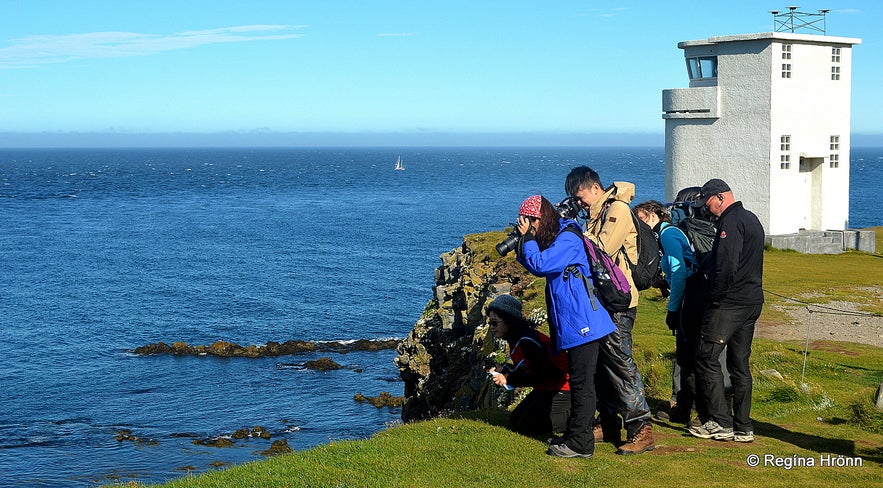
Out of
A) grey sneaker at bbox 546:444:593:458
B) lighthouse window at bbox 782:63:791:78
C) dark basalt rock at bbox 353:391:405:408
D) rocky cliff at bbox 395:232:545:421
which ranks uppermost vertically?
lighthouse window at bbox 782:63:791:78

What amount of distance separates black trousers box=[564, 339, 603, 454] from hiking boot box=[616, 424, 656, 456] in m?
0.47

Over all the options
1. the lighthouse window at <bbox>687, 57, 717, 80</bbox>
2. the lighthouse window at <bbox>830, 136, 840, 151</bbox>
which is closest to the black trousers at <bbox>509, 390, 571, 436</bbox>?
the lighthouse window at <bbox>687, 57, 717, 80</bbox>

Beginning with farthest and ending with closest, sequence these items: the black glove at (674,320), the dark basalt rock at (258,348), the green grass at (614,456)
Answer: the dark basalt rock at (258,348), the black glove at (674,320), the green grass at (614,456)

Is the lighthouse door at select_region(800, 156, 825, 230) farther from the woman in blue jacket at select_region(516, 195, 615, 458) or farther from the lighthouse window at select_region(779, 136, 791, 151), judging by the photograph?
the woman in blue jacket at select_region(516, 195, 615, 458)

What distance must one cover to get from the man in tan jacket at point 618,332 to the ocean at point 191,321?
21022 mm

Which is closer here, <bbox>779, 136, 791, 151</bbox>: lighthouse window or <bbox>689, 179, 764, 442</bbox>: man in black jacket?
<bbox>689, 179, 764, 442</bbox>: man in black jacket

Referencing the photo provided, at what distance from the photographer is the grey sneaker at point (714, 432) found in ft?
31.1

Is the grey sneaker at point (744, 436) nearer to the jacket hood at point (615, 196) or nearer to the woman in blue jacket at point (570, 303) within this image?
the woman in blue jacket at point (570, 303)

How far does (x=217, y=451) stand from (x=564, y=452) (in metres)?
23.0

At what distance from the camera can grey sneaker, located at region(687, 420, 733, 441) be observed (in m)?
9.48

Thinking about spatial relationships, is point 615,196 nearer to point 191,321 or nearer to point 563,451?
point 563,451

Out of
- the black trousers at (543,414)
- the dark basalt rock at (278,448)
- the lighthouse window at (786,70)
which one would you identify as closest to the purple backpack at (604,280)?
the black trousers at (543,414)

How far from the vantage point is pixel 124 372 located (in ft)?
131

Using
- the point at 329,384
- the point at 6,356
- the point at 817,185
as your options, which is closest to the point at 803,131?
the point at 817,185
